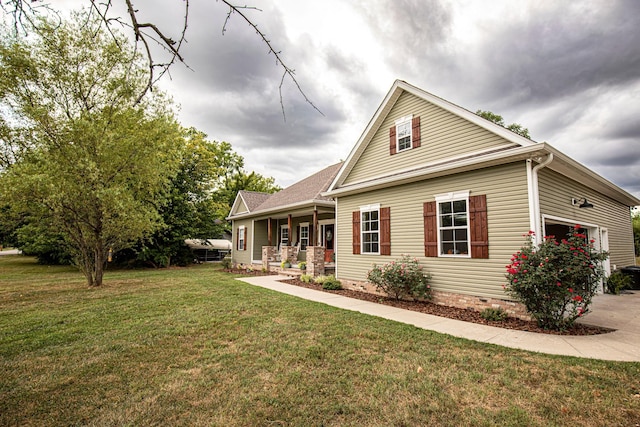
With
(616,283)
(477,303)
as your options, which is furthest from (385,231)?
(616,283)

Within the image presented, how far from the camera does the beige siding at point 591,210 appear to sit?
6870mm

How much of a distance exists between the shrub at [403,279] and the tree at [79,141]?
8.98m

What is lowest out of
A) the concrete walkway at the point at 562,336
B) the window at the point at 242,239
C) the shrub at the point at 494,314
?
the concrete walkway at the point at 562,336

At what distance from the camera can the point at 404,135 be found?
900cm

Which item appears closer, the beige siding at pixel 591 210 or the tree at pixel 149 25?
the tree at pixel 149 25

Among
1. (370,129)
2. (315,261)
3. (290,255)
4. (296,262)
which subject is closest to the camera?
(370,129)

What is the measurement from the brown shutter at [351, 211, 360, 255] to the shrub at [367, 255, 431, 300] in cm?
143

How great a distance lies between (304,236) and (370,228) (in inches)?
291

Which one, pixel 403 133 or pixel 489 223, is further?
pixel 403 133

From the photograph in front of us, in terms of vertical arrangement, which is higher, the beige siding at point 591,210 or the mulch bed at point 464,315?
the beige siding at point 591,210

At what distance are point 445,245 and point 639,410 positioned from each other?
4.68m

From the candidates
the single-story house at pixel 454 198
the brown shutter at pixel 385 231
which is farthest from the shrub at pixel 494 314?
the brown shutter at pixel 385 231

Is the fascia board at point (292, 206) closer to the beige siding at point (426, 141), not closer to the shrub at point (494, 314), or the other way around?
the beige siding at point (426, 141)

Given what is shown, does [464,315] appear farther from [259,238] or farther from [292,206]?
[259,238]
